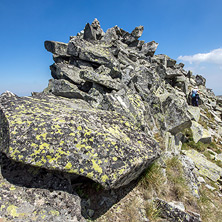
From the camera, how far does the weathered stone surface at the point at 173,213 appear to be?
598 cm

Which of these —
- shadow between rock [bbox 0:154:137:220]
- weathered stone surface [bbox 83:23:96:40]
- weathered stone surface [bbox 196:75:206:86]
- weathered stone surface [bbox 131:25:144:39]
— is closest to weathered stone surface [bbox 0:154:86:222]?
shadow between rock [bbox 0:154:137:220]

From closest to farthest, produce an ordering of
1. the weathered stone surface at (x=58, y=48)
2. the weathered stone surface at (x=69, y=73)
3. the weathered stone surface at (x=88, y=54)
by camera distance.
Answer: the weathered stone surface at (x=69, y=73), the weathered stone surface at (x=88, y=54), the weathered stone surface at (x=58, y=48)

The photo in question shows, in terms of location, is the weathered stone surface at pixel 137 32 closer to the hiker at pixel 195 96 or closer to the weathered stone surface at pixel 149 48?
the weathered stone surface at pixel 149 48

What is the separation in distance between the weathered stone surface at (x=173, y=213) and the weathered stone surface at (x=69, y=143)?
6.72 feet

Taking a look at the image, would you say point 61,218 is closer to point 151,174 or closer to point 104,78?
point 151,174

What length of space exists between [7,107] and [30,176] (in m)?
2.91

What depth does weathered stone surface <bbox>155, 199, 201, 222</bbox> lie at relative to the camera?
5984 mm

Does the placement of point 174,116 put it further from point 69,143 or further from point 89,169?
point 69,143

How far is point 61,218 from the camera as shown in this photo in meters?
4.58

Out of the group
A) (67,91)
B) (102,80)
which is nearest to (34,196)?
(67,91)

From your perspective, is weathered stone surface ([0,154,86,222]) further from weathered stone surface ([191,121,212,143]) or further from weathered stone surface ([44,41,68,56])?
weathered stone surface ([191,121,212,143])

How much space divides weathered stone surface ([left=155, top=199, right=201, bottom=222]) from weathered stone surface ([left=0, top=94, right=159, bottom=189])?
205 centimetres

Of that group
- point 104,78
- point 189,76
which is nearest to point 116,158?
point 104,78

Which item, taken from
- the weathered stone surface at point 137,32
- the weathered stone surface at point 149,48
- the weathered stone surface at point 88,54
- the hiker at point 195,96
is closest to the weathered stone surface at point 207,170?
the weathered stone surface at point 88,54
